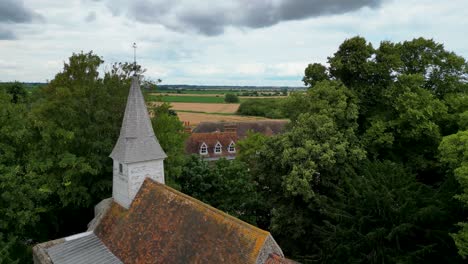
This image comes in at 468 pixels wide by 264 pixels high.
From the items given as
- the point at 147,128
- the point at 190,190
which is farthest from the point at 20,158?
the point at 190,190

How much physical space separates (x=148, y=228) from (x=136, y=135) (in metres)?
5.40

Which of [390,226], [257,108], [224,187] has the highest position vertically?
[257,108]

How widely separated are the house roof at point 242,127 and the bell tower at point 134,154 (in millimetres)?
38268

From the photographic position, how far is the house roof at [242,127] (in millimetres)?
58781

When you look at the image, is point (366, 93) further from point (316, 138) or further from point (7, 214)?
point (7, 214)

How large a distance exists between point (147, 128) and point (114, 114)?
14.6ft

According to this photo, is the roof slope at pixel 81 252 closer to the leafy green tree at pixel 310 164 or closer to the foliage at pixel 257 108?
the leafy green tree at pixel 310 164

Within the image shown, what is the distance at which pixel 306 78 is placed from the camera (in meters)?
25.5

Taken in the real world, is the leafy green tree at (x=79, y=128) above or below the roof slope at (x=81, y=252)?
above

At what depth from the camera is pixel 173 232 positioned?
588 inches

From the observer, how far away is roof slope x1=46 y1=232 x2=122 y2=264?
1644 cm

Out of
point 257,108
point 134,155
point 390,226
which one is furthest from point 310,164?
point 257,108

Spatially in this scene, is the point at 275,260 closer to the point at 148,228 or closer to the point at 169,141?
the point at 148,228

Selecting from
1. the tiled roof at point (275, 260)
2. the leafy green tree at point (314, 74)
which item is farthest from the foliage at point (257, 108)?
the tiled roof at point (275, 260)
